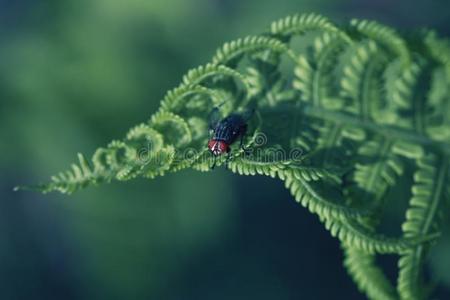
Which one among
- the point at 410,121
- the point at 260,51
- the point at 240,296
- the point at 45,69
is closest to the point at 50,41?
the point at 45,69

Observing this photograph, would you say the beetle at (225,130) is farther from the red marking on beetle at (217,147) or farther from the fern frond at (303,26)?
the fern frond at (303,26)

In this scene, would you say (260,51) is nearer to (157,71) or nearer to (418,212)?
(418,212)

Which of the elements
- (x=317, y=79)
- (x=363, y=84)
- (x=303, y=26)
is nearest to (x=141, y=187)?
(x=317, y=79)

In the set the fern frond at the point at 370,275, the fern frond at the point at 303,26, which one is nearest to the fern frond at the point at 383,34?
the fern frond at the point at 303,26

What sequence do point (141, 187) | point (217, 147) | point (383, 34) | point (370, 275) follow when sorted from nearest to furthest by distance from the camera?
point (217, 147), point (383, 34), point (370, 275), point (141, 187)

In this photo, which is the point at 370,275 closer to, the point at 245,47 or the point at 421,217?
the point at 421,217
